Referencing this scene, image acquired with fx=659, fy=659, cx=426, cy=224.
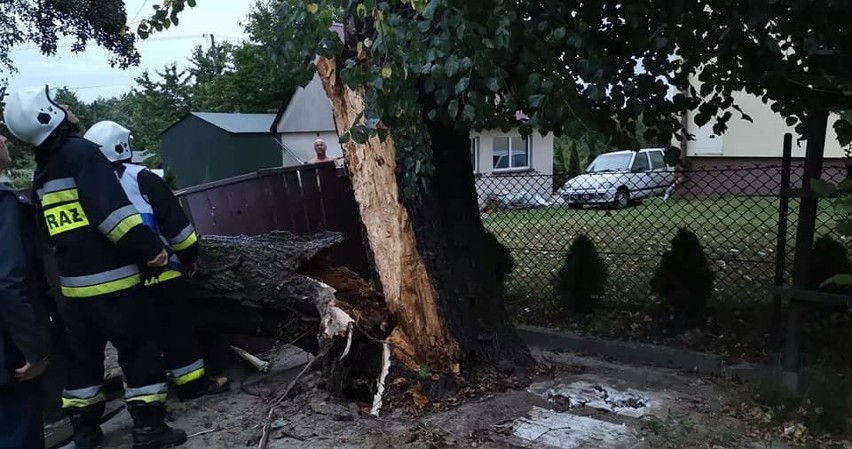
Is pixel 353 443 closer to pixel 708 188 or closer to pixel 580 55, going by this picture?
pixel 580 55

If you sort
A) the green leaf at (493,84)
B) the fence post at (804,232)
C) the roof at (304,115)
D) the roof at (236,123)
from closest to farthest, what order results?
the green leaf at (493,84), the fence post at (804,232), the roof at (236,123), the roof at (304,115)

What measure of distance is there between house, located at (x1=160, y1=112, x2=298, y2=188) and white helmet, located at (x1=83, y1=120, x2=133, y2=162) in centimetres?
1595

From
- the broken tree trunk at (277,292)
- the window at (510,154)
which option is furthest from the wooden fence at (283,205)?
the window at (510,154)

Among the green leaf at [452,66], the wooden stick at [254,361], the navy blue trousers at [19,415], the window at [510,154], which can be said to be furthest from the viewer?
the window at [510,154]

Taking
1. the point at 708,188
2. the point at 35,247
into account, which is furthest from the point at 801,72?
the point at 35,247

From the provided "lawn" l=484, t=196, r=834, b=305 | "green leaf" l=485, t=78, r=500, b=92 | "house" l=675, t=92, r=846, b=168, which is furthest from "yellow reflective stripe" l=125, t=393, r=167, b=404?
"house" l=675, t=92, r=846, b=168

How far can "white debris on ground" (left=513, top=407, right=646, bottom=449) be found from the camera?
127 inches

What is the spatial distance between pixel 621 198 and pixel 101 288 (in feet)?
14.5

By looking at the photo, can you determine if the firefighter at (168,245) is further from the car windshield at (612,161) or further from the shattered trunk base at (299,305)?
the car windshield at (612,161)

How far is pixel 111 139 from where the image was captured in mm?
3906

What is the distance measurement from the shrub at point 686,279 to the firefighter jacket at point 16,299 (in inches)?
152

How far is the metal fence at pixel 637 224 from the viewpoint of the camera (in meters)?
4.96

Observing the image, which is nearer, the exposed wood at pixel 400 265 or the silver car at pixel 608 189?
the exposed wood at pixel 400 265

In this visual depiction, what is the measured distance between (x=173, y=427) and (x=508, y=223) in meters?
3.51
